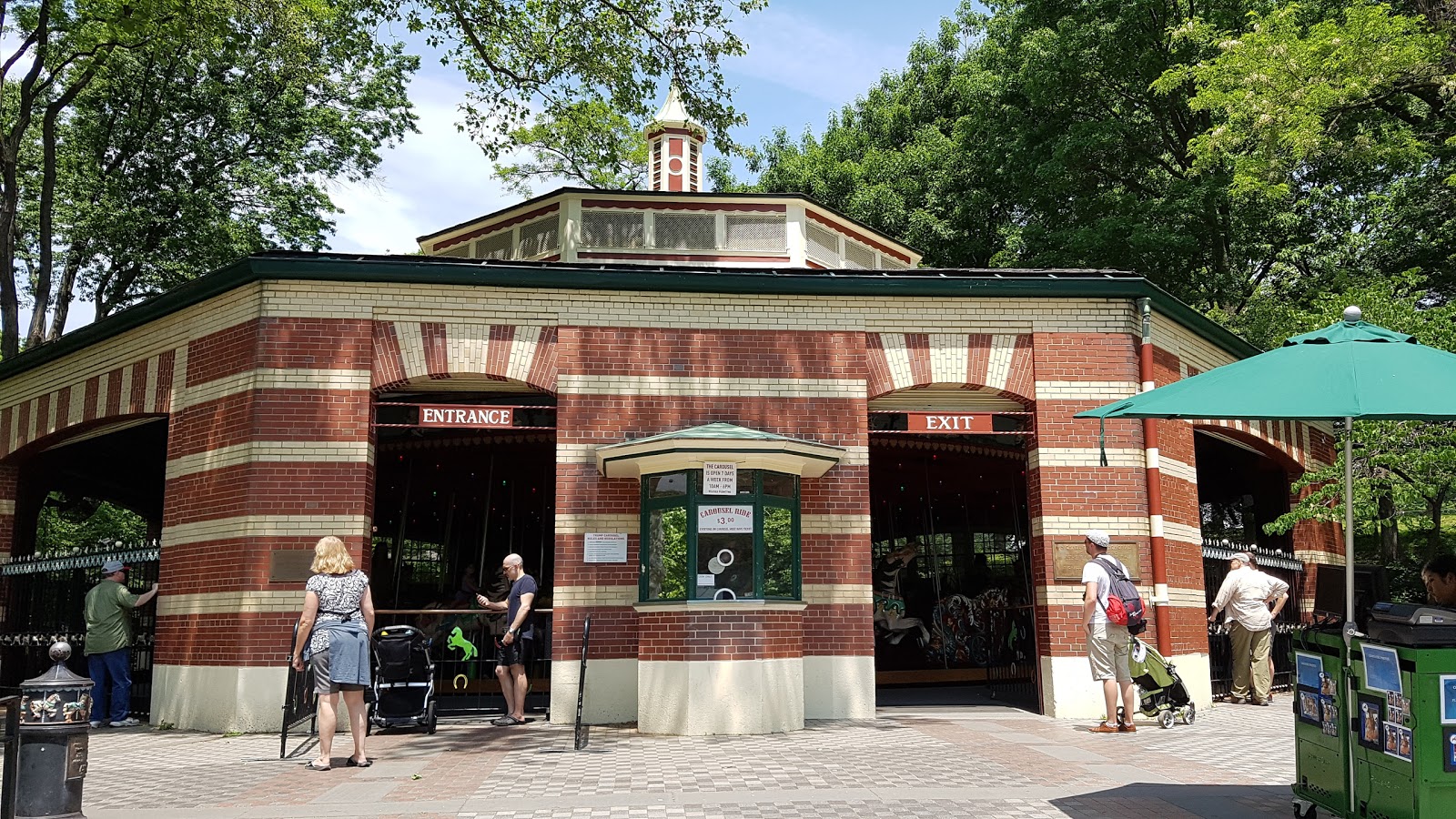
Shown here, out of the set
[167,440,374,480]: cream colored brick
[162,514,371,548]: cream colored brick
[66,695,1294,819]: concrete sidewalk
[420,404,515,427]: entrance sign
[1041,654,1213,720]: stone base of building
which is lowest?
[66,695,1294,819]: concrete sidewalk

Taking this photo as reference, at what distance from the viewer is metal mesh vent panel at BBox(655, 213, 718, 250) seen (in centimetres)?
1620

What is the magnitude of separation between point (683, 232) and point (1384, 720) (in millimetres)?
11966

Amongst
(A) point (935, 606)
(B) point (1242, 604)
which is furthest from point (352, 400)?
(B) point (1242, 604)

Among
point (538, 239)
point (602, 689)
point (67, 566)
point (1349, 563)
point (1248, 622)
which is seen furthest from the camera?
point (538, 239)

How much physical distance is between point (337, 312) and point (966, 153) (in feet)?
75.1

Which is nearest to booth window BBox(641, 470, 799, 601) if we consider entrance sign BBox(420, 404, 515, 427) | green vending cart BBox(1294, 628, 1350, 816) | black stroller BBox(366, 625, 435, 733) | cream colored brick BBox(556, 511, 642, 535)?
cream colored brick BBox(556, 511, 642, 535)

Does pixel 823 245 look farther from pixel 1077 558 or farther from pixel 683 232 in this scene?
pixel 1077 558

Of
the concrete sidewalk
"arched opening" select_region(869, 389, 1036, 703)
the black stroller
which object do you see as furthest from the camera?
"arched opening" select_region(869, 389, 1036, 703)

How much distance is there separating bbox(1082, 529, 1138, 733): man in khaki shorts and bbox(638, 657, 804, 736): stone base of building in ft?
9.14

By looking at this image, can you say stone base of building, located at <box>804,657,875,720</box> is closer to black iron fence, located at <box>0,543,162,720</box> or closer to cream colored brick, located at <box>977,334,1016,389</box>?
cream colored brick, located at <box>977,334,1016,389</box>

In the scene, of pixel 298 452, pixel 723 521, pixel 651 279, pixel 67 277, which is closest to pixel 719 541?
pixel 723 521

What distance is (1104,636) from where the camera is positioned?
10.6 meters

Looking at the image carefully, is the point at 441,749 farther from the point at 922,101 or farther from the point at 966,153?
the point at 922,101

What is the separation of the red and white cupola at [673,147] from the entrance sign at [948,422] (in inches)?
327
